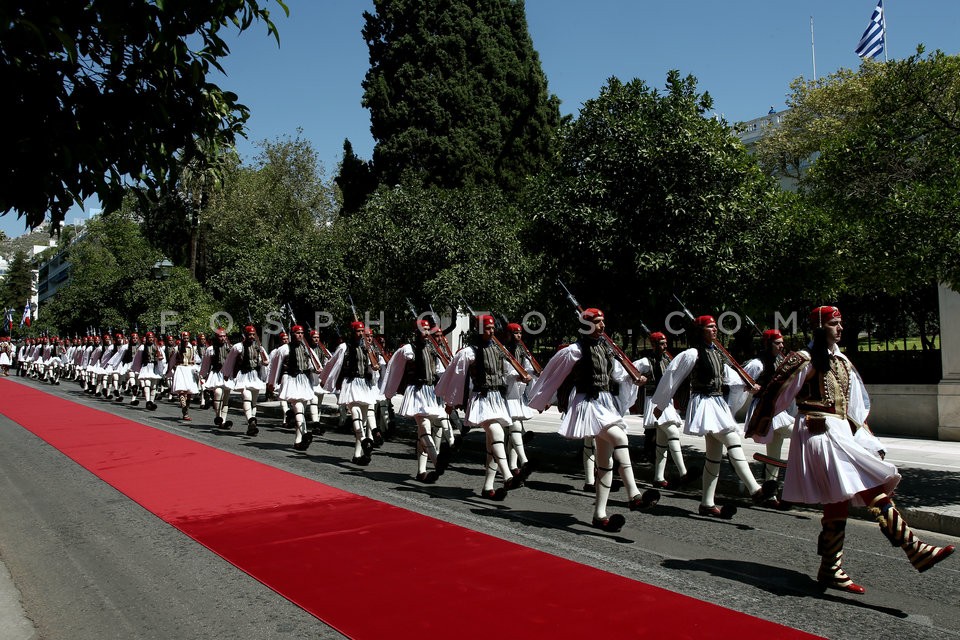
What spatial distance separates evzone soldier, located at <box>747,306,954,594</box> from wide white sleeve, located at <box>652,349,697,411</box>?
234 centimetres

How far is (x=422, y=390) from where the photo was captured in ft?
33.6

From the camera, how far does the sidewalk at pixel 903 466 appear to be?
26.2ft

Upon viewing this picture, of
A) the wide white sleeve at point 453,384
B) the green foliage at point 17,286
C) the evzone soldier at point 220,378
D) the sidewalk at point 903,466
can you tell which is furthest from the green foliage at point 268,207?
the green foliage at point 17,286

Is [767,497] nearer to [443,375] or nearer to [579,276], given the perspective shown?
[443,375]

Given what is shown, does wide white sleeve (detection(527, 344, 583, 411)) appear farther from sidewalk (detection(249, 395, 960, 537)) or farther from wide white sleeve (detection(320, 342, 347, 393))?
wide white sleeve (detection(320, 342, 347, 393))

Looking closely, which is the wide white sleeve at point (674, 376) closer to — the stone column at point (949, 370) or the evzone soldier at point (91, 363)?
the stone column at point (949, 370)

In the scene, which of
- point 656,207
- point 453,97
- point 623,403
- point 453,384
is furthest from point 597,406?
point 453,97

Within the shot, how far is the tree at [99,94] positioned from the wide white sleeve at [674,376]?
574 cm

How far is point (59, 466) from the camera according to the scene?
38.2ft

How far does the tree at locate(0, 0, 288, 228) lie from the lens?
12.5 feet

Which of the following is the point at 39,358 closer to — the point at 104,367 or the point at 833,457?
the point at 104,367

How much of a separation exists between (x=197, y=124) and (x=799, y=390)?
4.61 metres

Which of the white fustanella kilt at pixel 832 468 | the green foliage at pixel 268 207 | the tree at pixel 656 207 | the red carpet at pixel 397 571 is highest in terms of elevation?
the green foliage at pixel 268 207

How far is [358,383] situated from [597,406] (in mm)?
5668
